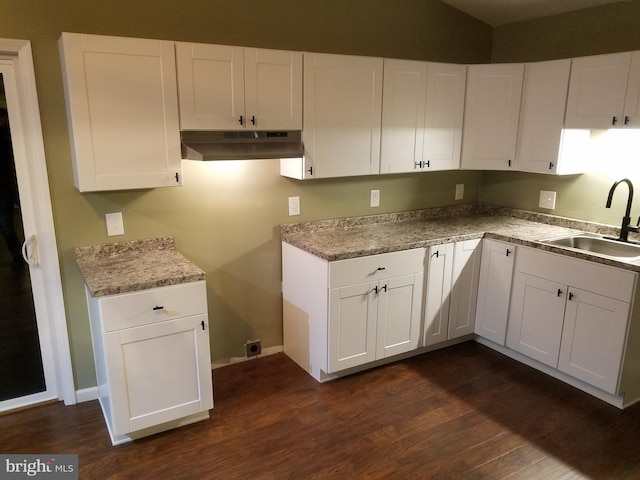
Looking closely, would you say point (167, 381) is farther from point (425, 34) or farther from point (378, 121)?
point (425, 34)

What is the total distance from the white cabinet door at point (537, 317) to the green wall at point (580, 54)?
73 cm

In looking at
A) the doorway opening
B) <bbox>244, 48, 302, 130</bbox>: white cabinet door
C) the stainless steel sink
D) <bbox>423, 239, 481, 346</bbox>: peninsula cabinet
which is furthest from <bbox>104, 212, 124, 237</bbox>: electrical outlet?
the stainless steel sink

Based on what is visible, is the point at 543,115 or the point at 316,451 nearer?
the point at 316,451

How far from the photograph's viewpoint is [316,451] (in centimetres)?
245

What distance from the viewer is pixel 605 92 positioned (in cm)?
289

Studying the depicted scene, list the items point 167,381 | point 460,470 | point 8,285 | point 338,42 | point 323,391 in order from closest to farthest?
point 460,470 → point 167,381 → point 8,285 → point 323,391 → point 338,42

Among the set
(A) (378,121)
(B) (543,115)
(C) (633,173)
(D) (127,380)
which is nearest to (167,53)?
(A) (378,121)

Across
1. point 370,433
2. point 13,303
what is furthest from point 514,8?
point 13,303

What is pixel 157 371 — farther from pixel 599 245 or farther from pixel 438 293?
Answer: pixel 599 245

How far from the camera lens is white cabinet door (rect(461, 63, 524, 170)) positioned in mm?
3359

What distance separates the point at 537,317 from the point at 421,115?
1560 millimetres

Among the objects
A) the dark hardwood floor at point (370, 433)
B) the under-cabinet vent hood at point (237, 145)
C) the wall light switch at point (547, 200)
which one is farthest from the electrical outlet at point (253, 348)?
the wall light switch at point (547, 200)

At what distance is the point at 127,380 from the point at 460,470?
5.53 feet

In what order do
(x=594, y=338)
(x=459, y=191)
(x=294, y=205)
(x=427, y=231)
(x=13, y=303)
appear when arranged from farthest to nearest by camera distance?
(x=459, y=191)
(x=427, y=231)
(x=294, y=205)
(x=594, y=338)
(x=13, y=303)
